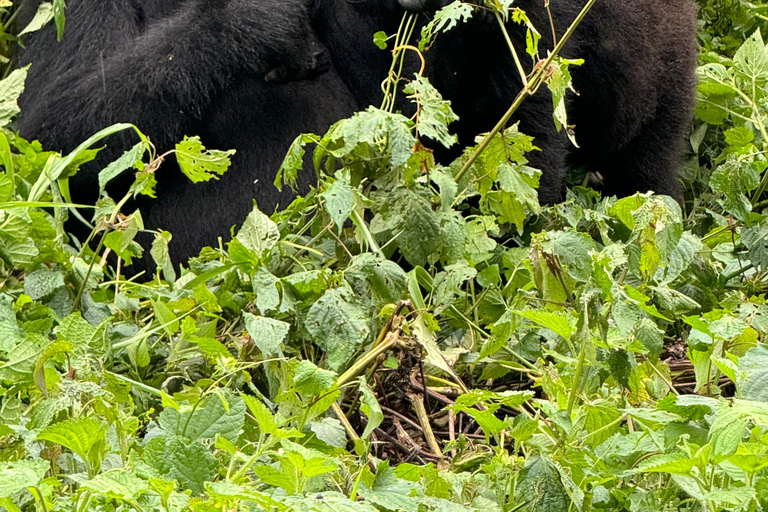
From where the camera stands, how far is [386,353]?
1300 mm

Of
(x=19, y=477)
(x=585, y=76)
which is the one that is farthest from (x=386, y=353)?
(x=585, y=76)

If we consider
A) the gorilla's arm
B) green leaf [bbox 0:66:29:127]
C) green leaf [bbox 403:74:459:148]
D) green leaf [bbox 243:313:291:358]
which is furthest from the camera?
the gorilla's arm

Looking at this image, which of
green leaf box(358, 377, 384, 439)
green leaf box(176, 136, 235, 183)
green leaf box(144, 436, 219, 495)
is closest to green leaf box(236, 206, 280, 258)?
green leaf box(176, 136, 235, 183)

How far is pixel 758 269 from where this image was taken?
1895 millimetres

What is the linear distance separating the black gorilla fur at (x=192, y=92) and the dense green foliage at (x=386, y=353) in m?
0.31

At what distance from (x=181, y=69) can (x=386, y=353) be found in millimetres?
1091

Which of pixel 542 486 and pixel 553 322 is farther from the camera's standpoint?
pixel 553 322

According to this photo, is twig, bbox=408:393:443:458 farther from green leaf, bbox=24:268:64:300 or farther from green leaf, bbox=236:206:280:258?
green leaf, bbox=24:268:64:300

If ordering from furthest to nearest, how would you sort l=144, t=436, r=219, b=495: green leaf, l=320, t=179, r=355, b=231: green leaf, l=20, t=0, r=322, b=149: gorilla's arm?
l=20, t=0, r=322, b=149: gorilla's arm < l=320, t=179, r=355, b=231: green leaf < l=144, t=436, r=219, b=495: green leaf

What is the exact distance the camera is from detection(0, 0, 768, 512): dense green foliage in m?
1.00

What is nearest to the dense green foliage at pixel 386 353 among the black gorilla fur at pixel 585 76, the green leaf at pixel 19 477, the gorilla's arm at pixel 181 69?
the green leaf at pixel 19 477

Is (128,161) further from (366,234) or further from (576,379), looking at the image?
(576,379)

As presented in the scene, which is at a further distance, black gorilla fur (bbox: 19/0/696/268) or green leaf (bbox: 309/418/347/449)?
A: black gorilla fur (bbox: 19/0/696/268)

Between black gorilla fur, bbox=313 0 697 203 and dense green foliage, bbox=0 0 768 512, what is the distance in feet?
1.54
